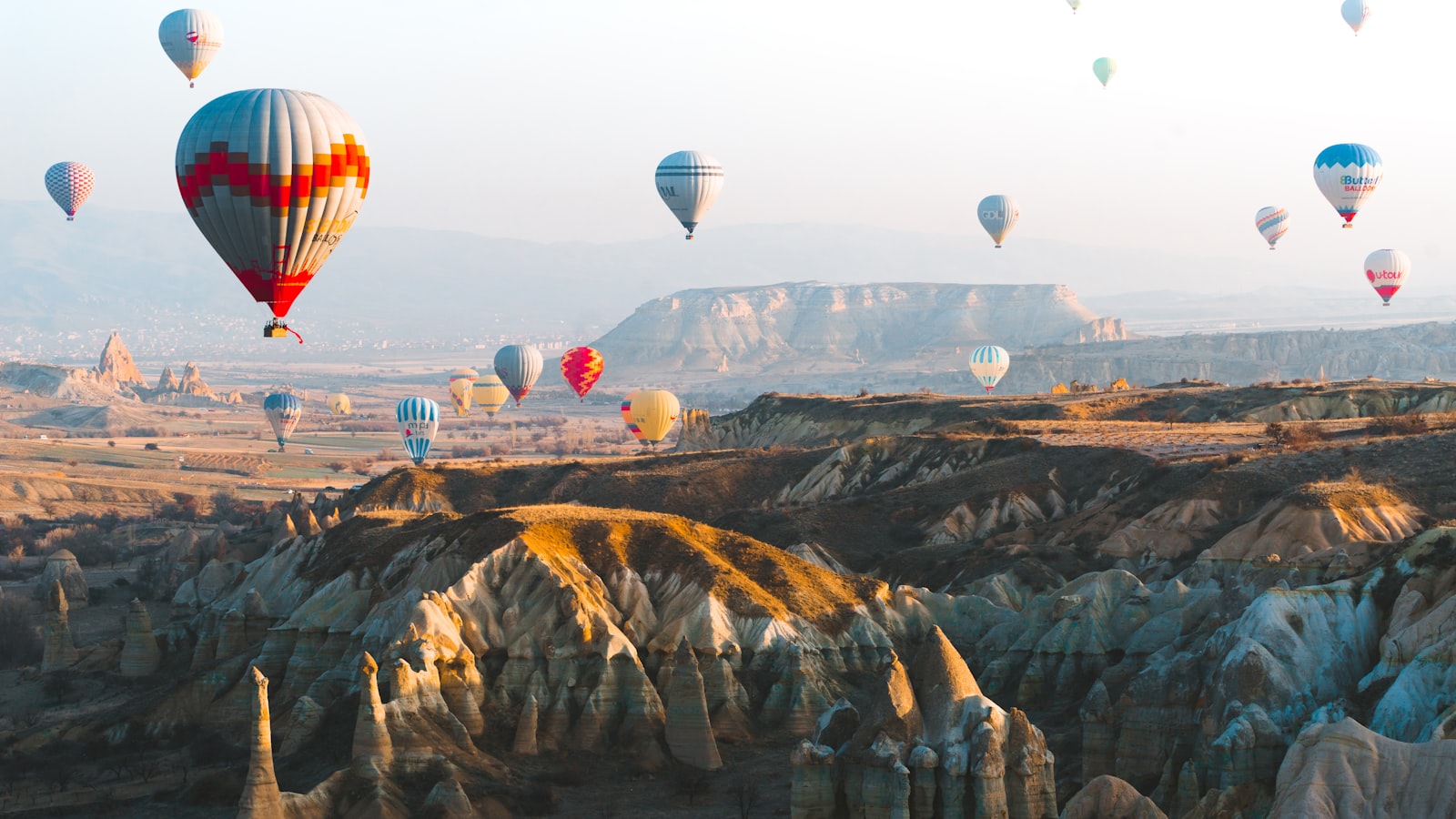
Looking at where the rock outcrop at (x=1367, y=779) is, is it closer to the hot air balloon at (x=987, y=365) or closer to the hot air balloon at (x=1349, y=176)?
the hot air balloon at (x=1349, y=176)

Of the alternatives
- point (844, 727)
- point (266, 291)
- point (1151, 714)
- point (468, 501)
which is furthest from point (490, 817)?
point (468, 501)

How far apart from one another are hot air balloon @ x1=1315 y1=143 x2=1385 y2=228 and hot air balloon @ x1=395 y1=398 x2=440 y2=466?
70.9 meters

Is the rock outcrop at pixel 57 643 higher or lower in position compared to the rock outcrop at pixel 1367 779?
lower

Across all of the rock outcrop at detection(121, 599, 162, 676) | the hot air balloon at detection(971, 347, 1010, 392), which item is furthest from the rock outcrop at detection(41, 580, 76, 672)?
the hot air balloon at detection(971, 347, 1010, 392)

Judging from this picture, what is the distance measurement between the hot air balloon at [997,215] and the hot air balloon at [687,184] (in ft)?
160

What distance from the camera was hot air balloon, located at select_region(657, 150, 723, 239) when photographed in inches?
5266

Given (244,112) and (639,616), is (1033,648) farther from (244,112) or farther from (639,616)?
(244,112)

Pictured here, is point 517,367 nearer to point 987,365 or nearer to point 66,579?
point 987,365

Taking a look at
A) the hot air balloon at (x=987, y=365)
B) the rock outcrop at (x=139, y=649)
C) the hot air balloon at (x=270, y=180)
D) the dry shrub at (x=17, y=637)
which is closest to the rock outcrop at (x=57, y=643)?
the rock outcrop at (x=139, y=649)

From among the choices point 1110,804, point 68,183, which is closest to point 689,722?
point 1110,804

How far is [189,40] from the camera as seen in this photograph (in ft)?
456

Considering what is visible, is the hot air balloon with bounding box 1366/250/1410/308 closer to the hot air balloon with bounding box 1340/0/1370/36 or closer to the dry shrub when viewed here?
the hot air balloon with bounding box 1340/0/1370/36

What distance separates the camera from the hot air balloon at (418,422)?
15138 centimetres

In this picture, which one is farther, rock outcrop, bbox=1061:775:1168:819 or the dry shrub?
the dry shrub
